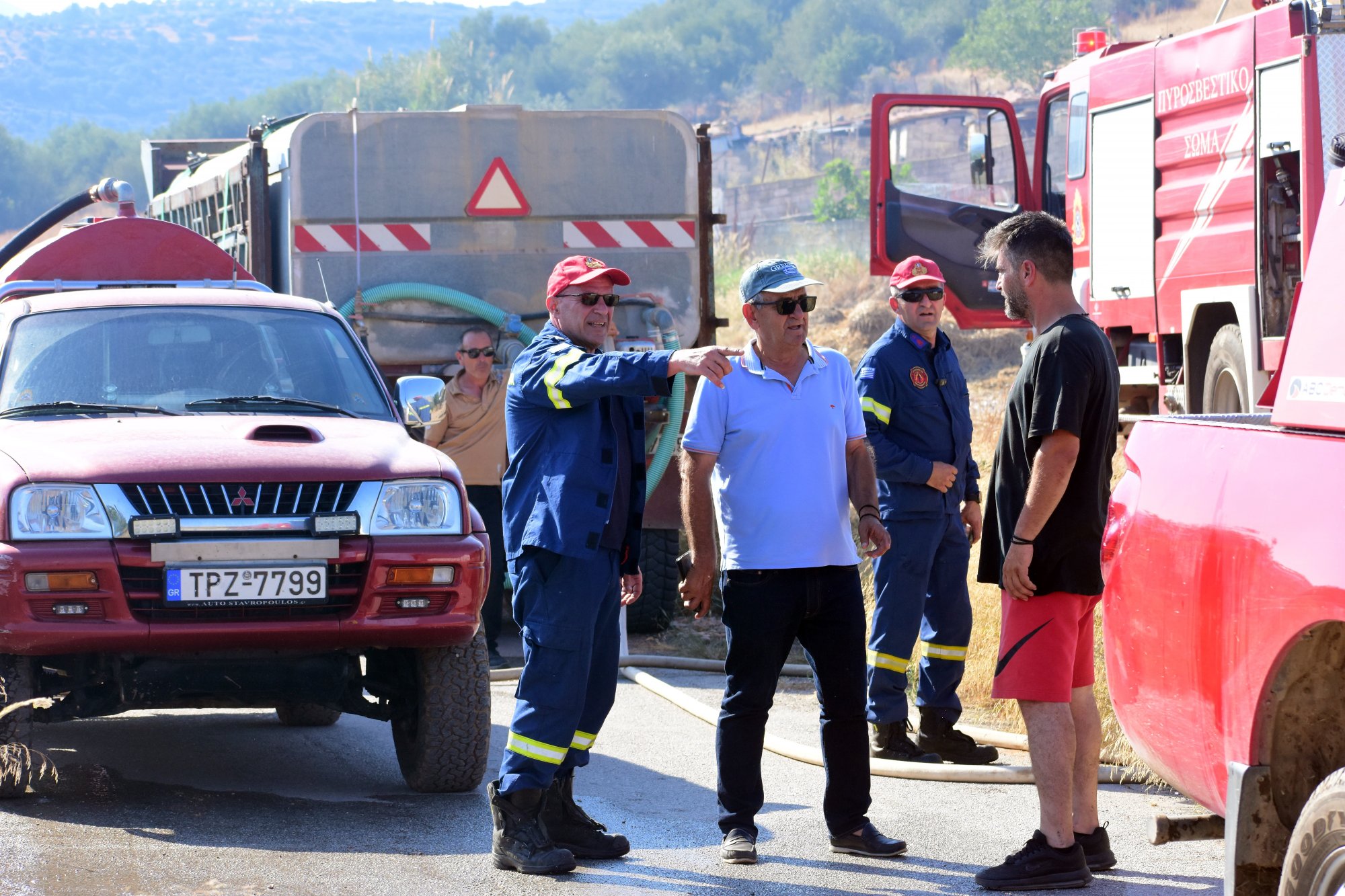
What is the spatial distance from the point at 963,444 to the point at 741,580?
6.20 ft

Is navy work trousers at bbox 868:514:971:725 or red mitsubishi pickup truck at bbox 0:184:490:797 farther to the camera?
navy work trousers at bbox 868:514:971:725

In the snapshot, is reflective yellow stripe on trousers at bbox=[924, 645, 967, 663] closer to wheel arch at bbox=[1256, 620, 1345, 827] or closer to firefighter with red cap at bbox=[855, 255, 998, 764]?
firefighter with red cap at bbox=[855, 255, 998, 764]

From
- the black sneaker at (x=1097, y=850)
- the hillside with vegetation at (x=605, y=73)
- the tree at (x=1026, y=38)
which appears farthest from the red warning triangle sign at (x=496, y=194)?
the tree at (x=1026, y=38)

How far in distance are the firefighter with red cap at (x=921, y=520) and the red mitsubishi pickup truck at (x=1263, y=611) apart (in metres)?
2.26

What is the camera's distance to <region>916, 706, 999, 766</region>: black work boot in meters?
6.60

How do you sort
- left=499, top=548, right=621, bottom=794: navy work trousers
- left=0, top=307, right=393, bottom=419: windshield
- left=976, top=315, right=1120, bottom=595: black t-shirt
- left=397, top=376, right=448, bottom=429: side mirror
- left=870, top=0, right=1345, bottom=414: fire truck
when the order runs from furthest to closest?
left=870, top=0, right=1345, bottom=414: fire truck → left=397, top=376, right=448, bottom=429: side mirror → left=0, top=307, right=393, bottom=419: windshield → left=499, top=548, right=621, bottom=794: navy work trousers → left=976, top=315, right=1120, bottom=595: black t-shirt

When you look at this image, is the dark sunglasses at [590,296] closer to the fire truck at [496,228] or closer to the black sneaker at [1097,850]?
the black sneaker at [1097,850]

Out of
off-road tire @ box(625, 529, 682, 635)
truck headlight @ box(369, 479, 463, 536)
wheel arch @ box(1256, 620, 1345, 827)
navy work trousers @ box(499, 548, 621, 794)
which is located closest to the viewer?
wheel arch @ box(1256, 620, 1345, 827)

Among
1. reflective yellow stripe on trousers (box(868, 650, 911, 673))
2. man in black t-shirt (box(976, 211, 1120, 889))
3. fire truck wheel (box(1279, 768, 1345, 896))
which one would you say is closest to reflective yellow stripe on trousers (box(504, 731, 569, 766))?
man in black t-shirt (box(976, 211, 1120, 889))

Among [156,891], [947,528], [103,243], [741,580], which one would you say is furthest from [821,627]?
[103,243]

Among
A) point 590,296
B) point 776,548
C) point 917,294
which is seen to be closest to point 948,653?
point 917,294

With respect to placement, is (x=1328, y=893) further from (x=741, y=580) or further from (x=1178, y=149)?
(x=1178, y=149)

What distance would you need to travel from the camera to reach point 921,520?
6.59m

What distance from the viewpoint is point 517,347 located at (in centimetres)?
988
